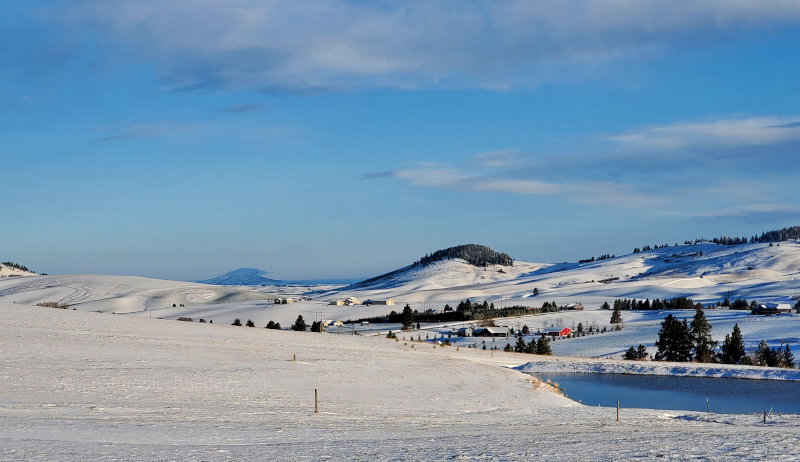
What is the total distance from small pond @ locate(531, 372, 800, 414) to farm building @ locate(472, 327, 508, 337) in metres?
42.0

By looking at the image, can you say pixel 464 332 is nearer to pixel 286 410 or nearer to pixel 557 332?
pixel 557 332

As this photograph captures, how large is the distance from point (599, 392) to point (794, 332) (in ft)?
173

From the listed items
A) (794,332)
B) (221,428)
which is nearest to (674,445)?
(221,428)

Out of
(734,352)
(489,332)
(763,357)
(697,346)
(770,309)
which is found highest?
(770,309)

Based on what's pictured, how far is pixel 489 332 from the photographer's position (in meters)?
96.9

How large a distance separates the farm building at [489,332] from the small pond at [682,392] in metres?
42.0

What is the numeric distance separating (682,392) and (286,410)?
28654mm

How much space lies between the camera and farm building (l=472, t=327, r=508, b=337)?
314 feet

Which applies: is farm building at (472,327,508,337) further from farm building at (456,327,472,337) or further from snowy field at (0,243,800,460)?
snowy field at (0,243,800,460)

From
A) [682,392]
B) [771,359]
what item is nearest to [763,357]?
[771,359]

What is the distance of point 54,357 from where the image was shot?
34.4 meters

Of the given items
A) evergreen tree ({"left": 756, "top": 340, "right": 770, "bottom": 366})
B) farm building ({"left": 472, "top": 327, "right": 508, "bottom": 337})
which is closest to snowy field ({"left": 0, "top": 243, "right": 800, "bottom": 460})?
evergreen tree ({"left": 756, "top": 340, "right": 770, "bottom": 366})

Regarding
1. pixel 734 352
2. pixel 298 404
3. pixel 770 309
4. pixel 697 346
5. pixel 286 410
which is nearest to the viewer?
pixel 286 410

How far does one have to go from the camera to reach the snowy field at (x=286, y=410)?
53.2ft
